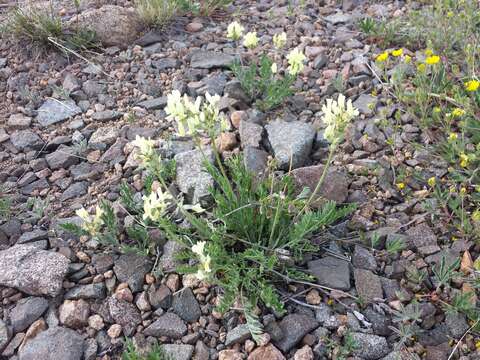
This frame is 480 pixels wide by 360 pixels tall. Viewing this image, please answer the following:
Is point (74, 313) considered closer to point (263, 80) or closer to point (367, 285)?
point (367, 285)

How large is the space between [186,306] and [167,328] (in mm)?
154

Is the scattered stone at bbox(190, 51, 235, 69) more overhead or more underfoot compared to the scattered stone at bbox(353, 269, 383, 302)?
more overhead

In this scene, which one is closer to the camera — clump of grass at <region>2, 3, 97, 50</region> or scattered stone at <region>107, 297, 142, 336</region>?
scattered stone at <region>107, 297, 142, 336</region>

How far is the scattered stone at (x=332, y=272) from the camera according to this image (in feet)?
8.72

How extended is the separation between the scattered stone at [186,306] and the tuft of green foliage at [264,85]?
1739 millimetres

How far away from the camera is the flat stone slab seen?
399 centimetres

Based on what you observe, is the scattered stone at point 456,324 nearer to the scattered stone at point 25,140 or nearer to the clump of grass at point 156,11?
the scattered stone at point 25,140

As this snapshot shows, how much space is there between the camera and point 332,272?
8.91 feet

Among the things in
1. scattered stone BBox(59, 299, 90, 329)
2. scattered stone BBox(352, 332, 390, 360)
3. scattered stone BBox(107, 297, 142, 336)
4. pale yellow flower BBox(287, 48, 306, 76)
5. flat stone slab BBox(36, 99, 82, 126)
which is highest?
pale yellow flower BBox(287, 48, 306, 76)

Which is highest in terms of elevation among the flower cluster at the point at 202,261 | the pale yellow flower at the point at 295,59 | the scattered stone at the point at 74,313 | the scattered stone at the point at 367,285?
the pale yellow flower at the point at 295,59

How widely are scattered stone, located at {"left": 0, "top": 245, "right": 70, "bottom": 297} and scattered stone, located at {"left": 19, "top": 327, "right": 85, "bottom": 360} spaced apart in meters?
0.23

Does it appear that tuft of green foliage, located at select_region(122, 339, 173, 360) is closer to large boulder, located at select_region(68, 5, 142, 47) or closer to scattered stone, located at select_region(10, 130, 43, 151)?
scattered stone, located at select_region(10, 130, 43, 151)

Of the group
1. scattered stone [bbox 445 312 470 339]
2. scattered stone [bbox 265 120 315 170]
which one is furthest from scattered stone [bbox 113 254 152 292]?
scattered stone [bbox 445 312 470 339]

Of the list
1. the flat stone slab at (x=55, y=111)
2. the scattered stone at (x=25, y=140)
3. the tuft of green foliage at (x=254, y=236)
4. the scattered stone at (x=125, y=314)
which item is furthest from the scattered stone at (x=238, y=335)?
the flat stone slab at (x=55, y=111)
